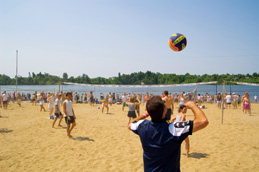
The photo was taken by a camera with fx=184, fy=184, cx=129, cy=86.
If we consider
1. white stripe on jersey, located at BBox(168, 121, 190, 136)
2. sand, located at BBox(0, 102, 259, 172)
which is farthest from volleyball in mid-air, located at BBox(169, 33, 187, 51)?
white stripe on jersey, located at BBox(168, 121, 190, 136)

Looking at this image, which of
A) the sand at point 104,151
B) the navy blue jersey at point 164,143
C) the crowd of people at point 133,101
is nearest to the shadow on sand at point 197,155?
the sand at point 104,151

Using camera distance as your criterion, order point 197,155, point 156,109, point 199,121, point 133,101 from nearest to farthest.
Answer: point 199,121
point 156,109
point 197,155
point 133,101

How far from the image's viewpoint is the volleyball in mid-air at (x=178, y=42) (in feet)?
22.2

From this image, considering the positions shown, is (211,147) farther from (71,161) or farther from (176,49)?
(71,161)

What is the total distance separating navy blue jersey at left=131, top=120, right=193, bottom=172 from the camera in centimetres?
160

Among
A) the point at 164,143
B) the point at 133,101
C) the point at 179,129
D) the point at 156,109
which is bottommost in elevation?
the point at 133,101

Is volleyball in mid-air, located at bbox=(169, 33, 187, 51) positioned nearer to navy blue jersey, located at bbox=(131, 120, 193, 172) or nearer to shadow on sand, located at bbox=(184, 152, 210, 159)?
shadow on sand, located at bbox=(184, 152, 210, 159)

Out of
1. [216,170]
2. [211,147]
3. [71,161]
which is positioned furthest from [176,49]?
[71,161]

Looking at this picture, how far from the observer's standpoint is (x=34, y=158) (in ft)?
16.5

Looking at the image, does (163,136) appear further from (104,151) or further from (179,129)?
(104,151)

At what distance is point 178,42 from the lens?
266 inches

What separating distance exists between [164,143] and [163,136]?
60 millimetres

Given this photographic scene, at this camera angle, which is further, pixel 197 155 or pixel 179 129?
pixel 197 155

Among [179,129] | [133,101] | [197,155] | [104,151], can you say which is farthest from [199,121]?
[133,101]
